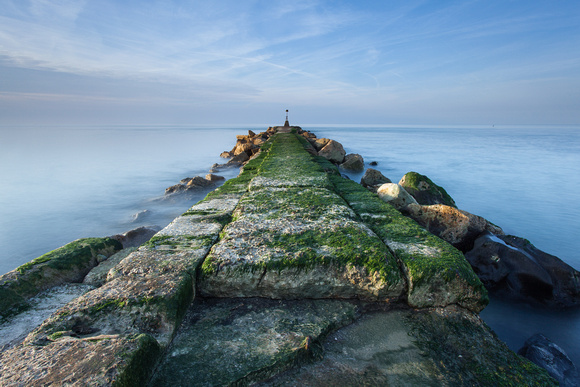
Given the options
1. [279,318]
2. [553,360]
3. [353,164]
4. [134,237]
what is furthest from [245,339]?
[353,164]

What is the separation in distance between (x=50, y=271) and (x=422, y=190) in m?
6.78

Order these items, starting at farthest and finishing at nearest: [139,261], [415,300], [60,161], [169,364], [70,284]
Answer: [60,161]
[70,284]
[139,261]
[415,300]
[169,364]

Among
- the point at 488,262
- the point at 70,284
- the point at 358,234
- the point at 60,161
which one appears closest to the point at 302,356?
the point at 358,234

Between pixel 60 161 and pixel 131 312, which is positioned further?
pixel 60 161

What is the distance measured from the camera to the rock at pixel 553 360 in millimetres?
2697

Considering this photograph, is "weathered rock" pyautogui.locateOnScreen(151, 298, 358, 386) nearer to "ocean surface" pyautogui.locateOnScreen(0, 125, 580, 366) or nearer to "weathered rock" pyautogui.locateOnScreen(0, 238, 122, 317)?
"weathered rock" pyautogui.locateOnScreen(0, 238, 122, 317)

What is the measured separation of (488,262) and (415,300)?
2.91 metres

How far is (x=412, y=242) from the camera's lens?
8.11 ft

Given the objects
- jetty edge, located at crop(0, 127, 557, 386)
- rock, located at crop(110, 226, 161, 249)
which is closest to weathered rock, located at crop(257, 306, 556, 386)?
jetty edge, located at crop(0, 127, 557, 386)

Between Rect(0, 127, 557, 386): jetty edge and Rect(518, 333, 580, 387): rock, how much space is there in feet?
4.66

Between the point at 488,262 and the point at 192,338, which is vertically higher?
the point at 192,338

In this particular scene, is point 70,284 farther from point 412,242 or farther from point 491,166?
point 491,166

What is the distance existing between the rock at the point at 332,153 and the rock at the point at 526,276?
920 centimetres

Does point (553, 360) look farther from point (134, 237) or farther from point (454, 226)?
point (134, 237)
